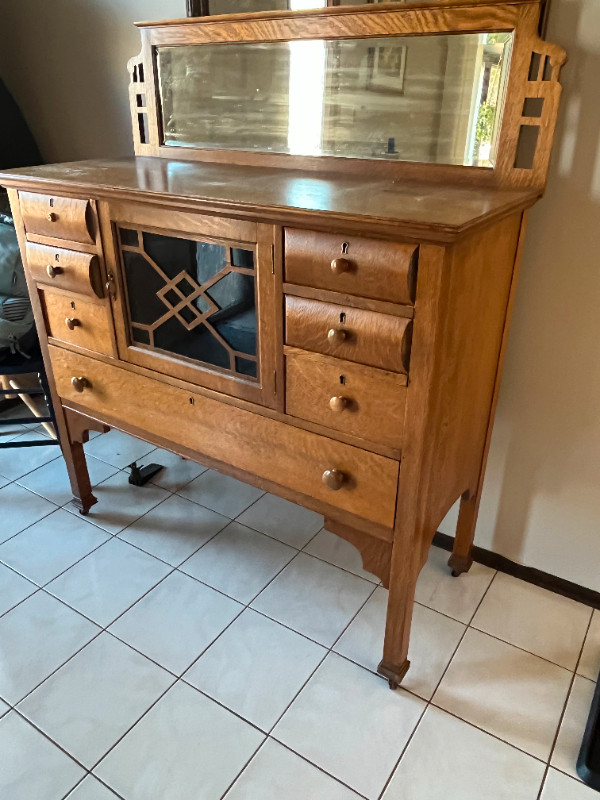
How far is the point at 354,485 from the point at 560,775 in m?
0.70

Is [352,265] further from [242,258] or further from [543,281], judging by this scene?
[543,281]

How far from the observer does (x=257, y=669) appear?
4.70 ft

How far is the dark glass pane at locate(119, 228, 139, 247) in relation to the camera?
1.35 metres

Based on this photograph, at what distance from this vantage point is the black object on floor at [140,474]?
2.03m

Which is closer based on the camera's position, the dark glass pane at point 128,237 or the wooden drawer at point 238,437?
the wooden drawer at point 238,437

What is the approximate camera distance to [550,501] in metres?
1.57

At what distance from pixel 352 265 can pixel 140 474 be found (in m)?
1.26

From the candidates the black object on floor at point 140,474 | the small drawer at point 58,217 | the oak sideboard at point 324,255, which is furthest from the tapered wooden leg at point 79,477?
the small drawer at point 58,217

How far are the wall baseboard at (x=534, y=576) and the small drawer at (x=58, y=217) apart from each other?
1.25 m

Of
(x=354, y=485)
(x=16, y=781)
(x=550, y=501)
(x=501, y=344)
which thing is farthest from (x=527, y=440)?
(x=16, y=781)

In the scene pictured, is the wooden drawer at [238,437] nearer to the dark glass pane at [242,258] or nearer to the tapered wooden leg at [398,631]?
the tapered wooden leg at [398,631]

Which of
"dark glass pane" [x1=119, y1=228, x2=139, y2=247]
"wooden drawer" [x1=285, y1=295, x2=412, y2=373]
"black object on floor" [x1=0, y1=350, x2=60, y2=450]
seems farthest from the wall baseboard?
"black object on floor" [x1=0, y1=350, x2=60, y2=450]

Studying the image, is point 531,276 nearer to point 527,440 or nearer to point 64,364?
point 527,440

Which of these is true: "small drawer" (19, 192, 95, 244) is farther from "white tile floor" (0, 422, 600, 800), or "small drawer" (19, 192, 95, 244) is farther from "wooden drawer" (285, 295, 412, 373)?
"white tile floor" (0, 422, 600, 800)
